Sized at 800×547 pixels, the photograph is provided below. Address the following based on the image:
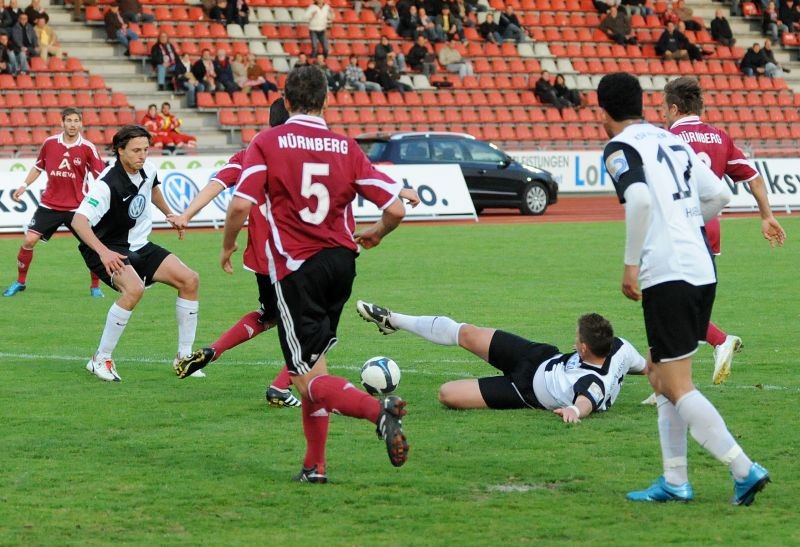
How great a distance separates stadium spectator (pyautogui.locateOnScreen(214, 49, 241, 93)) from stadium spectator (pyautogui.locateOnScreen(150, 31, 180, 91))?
3.17 ft

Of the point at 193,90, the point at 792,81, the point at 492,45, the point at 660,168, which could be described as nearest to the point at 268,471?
the point at 660,168

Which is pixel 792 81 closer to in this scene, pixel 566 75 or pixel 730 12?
pixel 730 12

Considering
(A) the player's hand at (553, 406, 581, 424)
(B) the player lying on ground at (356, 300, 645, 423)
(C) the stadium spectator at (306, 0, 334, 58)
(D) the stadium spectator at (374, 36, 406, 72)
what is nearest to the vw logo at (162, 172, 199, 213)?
(C) the stadium spectator at (306, 0, 334, 58)

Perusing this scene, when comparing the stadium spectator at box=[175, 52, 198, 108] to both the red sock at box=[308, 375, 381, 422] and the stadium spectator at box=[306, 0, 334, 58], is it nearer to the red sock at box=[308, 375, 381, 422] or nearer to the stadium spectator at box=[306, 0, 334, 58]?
the stadium spectator at box=[306, 0, 334, 58]

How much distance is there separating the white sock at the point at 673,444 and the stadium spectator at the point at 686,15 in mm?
37241

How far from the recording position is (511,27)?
127ft

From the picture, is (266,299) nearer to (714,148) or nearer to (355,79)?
(714,148)

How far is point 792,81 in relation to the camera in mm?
42250

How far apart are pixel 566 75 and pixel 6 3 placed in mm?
15421

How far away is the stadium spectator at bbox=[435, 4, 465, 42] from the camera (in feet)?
121

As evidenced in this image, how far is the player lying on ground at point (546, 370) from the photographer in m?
8.09

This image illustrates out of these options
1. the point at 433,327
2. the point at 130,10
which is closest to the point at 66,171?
the point at 433,327

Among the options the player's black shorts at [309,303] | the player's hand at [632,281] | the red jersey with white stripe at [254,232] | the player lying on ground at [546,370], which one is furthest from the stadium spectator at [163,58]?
the player's hand at [632,281]

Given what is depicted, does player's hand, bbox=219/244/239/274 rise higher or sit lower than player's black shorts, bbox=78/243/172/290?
higher
